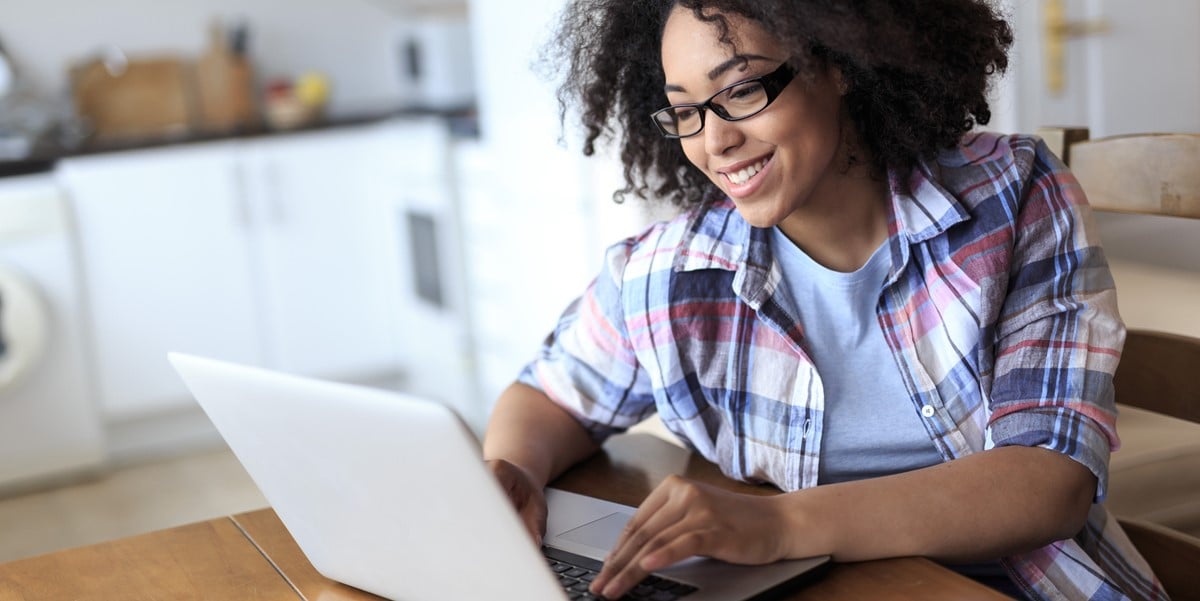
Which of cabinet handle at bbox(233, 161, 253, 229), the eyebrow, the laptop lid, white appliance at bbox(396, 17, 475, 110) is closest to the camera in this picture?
the laptop lid

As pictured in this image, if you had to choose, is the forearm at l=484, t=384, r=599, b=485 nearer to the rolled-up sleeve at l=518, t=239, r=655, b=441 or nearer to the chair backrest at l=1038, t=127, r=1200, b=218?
the rolled-up sleeve at l=518, t=239, r=655, b=441

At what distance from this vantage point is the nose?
1140 millimetres

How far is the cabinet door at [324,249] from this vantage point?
12.6ft

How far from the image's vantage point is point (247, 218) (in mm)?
3812

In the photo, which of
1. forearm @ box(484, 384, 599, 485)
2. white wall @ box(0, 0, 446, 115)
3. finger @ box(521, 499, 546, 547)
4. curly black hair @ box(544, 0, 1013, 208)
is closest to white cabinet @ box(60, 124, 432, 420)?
white wall @ box(0, 0, 446, 115)

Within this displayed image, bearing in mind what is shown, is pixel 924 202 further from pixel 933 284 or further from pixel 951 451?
pixel 951 451

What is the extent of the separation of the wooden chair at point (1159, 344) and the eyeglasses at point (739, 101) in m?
0.45

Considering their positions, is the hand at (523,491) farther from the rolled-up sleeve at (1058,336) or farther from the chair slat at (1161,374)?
the chair slat at (1161,374)

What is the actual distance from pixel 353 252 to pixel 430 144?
468 mm

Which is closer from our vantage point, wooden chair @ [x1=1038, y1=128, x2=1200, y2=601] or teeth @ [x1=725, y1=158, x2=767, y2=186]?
teeth @ [x1=725, y1=158, x2=767, y2=186]

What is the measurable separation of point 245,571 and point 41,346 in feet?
9.03

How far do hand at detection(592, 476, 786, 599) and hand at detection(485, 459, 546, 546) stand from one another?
0.59 ft

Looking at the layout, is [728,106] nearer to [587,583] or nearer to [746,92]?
[746,92]

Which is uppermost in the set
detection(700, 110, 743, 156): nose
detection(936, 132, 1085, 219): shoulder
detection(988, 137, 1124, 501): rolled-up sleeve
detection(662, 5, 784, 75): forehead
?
detection(662, 5, 784, 75): forehead
